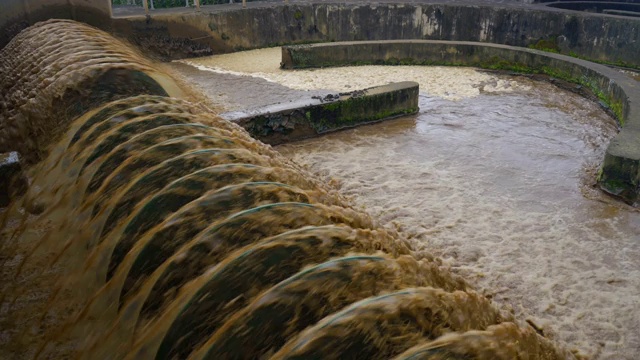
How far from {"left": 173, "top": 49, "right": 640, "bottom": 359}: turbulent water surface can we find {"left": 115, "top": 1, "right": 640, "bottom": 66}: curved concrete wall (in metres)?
2.26

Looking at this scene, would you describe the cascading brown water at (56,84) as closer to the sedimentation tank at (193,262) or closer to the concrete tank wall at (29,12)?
the sedimentation tank at (193,262)

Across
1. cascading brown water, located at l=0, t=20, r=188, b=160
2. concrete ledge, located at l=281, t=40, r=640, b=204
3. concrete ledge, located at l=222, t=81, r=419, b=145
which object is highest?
cascading brown water, located at l=0, t=20, r=188, b=160

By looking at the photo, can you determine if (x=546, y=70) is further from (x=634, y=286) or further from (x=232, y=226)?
(x=232, y=226)

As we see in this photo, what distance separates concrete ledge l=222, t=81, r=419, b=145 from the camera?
6699 millimetres

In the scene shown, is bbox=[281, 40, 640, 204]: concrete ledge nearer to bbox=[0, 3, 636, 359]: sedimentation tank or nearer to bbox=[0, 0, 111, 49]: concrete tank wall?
bbox=[0, 0, 111, 49]: concrete tank wall

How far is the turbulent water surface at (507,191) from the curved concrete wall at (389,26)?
2.26 m

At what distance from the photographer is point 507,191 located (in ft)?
17.9

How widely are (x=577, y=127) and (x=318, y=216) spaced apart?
597cm

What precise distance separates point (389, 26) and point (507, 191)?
815 cm

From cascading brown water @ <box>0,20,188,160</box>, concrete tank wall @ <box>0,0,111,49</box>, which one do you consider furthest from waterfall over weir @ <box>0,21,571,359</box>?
concrete tank wall @ <box>0,0,111,49</box>

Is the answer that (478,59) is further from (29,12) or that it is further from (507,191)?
(29,12)

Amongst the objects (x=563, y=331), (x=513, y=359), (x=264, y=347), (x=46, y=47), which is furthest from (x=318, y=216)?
(x=46, y=47)

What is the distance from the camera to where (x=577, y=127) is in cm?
745

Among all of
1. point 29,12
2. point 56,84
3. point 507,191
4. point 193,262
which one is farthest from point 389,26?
point 193,262
